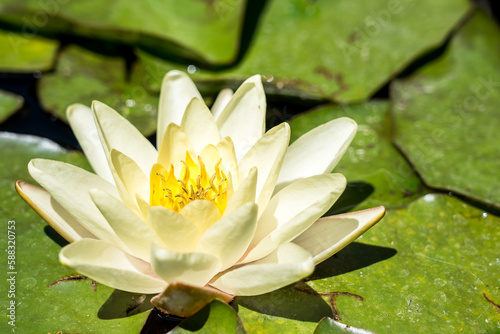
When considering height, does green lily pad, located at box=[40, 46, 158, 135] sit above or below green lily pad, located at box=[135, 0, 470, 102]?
below

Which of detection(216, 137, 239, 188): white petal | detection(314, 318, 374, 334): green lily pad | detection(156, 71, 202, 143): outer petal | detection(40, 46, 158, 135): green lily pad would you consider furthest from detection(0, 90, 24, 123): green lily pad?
detection(314, 318, 374, 334): green lily pad

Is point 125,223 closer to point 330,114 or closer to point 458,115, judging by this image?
point 330,114

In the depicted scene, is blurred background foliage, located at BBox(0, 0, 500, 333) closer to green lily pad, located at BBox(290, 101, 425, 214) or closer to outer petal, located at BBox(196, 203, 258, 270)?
green lily pad, located at BBox(290, 101, 425, 214)

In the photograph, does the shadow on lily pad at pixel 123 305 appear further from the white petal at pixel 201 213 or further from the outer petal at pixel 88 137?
the outer petal at pixel 88 137

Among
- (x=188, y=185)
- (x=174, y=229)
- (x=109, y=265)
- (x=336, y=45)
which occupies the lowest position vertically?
(x=109, y=265)

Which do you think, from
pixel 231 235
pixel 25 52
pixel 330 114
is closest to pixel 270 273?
pixel 231 235

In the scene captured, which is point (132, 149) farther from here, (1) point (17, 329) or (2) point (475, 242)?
(2) point (475, 242)
